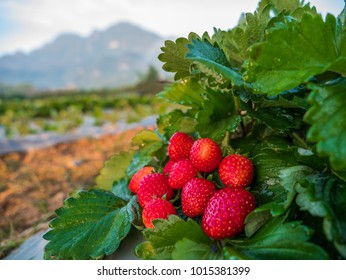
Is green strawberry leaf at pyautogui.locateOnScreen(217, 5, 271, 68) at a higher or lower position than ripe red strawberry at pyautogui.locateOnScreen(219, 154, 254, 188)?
higher

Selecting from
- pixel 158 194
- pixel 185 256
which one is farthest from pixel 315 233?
pixel 158 194

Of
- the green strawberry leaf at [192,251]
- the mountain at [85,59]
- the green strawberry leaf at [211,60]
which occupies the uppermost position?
the mountain at [85,59]

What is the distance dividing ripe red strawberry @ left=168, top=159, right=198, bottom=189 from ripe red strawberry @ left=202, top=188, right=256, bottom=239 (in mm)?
119

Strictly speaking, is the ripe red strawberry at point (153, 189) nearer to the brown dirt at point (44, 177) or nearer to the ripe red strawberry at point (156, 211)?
the ripe red strawberry at point (156, 211)

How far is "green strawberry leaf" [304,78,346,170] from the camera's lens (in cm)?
46

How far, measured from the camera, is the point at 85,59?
113m

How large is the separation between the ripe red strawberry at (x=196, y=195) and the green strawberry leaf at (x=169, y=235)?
0.24 feet

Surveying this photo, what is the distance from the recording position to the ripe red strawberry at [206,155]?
2.33 feet

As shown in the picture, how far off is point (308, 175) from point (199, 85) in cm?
38

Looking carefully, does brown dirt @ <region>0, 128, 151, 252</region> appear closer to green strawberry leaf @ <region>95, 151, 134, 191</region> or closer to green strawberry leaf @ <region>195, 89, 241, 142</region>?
green strawberry leaf @ <region>95, 151, 134, 191</region>

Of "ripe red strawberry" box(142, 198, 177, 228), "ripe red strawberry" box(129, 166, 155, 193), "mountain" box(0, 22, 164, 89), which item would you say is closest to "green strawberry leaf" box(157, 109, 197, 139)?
"ripe red strawberry" box(129, 166, 155, 193)

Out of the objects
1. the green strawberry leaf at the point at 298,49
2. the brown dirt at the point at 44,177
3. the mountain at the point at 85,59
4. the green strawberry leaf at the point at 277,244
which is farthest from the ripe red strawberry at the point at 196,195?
the mountain at the point at 85,59

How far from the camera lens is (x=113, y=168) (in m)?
1.18
